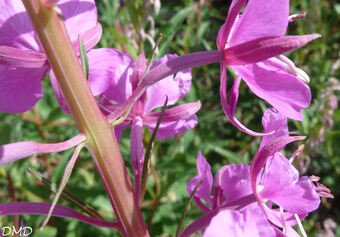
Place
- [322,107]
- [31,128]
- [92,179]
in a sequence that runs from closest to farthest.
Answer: [322,107]
[31,128]
[92,179]

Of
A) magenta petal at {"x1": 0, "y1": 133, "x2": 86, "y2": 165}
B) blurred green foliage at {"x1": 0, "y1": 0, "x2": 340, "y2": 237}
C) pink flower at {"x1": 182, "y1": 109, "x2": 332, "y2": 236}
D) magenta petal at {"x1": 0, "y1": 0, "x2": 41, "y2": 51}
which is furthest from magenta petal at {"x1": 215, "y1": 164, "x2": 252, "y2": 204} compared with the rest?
blurred green foliage at {"x1": 0, "y1": 0, "x2": 340, "y2": 237}

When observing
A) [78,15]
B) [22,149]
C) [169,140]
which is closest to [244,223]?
[22,149]

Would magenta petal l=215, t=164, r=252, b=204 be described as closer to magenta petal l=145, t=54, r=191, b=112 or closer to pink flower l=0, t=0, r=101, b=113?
magenta petal l=145, t=54, r=191, b=112

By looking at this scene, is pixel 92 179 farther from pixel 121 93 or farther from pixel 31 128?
pixel 121 93

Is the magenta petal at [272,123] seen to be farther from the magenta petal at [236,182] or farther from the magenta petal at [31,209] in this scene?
the magenta petal at [31,209]

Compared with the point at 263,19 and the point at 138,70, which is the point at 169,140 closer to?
the point at 138,70

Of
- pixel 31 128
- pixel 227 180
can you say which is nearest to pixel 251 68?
pixel 227 180
